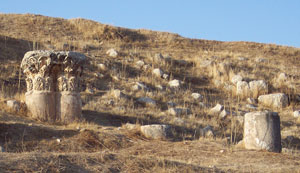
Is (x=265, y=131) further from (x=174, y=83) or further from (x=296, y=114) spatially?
(x=174, y=83)

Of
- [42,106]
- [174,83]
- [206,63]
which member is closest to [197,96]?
[174,83]

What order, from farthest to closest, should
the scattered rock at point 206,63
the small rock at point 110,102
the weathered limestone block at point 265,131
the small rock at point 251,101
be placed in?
the scattered rock at point 206,63, the small rock at point 251,101, the small rock at point 110,102, the weathered limestone block at point 265,131

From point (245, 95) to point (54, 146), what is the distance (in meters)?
8.75

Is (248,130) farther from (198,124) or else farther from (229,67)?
(229,67)

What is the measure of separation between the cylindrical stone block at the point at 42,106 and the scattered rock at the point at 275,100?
299 inches

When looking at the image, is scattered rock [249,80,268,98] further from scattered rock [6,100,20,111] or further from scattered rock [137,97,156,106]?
scattered rock [6,100,20,111]

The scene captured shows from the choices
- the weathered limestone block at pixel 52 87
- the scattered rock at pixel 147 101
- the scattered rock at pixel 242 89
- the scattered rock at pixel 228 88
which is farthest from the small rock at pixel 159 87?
the weathered limestone block at pixel 52 87

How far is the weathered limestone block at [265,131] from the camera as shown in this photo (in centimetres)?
834

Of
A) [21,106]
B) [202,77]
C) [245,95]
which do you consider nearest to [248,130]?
[21,106]

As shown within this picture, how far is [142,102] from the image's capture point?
1313cm

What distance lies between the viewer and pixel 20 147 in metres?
8.36

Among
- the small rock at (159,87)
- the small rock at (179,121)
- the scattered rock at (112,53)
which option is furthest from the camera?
the scattered rock at (112,53)

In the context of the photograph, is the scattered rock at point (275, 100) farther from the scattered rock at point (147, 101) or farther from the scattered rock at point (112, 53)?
the scattered rock at point (112, 53)

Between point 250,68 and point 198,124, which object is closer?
point 198,124
